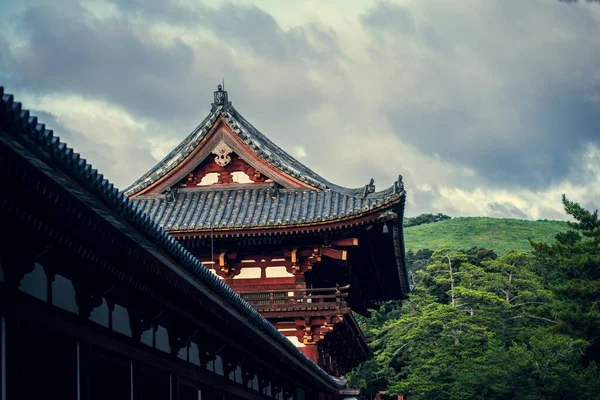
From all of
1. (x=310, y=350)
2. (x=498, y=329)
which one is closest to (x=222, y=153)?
(x=310, y=350)

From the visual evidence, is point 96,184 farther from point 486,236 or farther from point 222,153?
point 486,236

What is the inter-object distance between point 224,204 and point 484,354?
1852 inches

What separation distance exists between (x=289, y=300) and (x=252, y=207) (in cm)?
309

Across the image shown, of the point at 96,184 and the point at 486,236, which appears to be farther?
the point at 486,236

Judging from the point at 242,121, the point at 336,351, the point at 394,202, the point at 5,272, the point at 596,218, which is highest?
the point at 596,218

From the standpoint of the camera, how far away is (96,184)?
11.0 m

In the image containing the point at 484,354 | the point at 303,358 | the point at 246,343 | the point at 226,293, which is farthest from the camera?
the point at 484,354

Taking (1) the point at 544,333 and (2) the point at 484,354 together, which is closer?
(1) the point at 544,333

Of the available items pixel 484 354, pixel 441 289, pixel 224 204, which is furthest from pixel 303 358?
pixel 441 289

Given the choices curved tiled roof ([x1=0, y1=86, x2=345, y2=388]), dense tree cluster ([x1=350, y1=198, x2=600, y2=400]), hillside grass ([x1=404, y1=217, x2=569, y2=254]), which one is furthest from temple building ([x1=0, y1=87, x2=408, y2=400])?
hillside grass ([x1=404, y1=217, x2=569, y2=254])

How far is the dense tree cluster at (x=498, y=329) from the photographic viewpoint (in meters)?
63.6

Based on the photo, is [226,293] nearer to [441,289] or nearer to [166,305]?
[166,305]

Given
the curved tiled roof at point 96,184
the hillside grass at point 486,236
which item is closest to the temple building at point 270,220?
the curved tiled roof at point 96,184

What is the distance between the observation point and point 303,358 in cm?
2314
